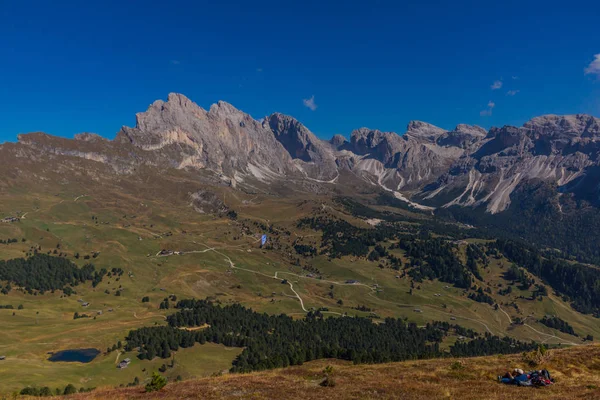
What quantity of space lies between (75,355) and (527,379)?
18111cm

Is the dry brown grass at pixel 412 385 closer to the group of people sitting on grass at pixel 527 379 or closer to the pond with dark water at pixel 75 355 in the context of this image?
the group of people sitting on grass at pixel 527 379

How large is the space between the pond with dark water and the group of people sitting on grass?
169447 mm

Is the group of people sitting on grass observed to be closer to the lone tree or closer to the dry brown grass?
the dry brown grass

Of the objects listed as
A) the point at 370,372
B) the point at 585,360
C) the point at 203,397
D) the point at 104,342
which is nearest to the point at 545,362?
the point at 585,360

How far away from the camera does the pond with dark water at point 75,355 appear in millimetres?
156250

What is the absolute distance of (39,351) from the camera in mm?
162250

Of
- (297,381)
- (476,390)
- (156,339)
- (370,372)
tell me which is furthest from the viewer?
(156,339)

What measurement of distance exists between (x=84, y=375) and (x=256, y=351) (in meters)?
71.1

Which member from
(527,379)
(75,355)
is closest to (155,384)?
(527,379)

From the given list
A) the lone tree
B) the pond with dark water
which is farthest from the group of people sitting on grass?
the pond with dark water

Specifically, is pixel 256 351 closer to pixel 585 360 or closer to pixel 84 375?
pixel 84 375

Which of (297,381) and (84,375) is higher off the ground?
(297,381)

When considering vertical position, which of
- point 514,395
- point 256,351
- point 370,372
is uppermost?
point 514,395

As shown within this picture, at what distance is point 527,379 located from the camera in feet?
123
